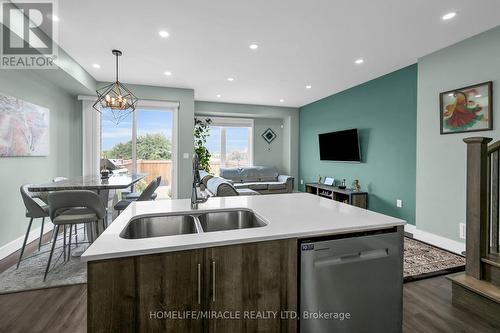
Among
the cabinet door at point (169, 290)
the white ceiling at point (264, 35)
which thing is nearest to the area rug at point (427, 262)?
the cabinet door at point (169, 290)

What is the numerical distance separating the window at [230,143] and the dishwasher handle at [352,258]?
20.1ft

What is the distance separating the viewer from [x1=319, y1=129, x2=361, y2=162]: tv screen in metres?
4.97

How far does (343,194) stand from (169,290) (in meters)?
4.75

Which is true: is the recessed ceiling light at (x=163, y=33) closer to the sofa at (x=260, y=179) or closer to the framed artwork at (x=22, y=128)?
the framed artwork at (x=22, y=128)

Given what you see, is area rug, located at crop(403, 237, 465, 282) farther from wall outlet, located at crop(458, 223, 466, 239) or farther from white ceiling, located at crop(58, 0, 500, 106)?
white ceiling, located at crop(58, 0, 500, 106)

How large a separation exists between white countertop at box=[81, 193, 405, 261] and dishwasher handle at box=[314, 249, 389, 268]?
0.40 ft

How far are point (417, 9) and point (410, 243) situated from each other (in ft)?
9.36

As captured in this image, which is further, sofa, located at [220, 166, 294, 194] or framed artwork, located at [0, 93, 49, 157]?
sofa, located at [220, 166, 294, 194]

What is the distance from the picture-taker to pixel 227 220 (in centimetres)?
164

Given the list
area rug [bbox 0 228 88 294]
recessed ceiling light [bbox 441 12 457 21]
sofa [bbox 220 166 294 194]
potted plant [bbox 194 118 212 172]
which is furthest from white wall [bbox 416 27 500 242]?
potted plant [bbox 194 118 212 172]

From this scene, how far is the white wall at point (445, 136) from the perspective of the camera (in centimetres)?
279

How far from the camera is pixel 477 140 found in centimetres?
200

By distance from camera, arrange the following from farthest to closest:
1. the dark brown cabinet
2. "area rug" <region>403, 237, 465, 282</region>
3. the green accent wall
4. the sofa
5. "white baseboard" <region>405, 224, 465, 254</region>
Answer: the sofa → the green accent wall → "white baseboard" <region>405, 224, 465, 254</region> → "area rug" <region>403, 237, 465, 282</region> → the dark brown cabinet

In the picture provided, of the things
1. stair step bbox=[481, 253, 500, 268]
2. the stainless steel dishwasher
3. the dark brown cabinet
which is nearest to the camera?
the dark brown cabinet
